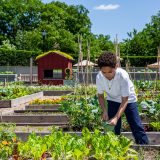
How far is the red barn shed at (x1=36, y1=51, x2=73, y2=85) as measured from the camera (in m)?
25.4

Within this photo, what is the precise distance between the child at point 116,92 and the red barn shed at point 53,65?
20025 millimetres

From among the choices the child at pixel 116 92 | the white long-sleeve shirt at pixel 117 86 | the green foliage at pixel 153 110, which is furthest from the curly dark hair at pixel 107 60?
the green foliage at pixel 153 110

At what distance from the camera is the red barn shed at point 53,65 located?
25.4 m

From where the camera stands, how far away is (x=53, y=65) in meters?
25.5

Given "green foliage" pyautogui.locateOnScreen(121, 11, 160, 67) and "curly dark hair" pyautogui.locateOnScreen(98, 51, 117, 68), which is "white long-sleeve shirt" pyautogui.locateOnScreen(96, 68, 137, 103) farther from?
"green foliage" pyautogui.locateOnScreen(121, 11, 160, 67)

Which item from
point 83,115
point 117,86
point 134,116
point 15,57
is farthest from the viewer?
point 15,57

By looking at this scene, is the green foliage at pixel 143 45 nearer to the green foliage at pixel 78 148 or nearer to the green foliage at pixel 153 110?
the green foliage at pixel 153 110

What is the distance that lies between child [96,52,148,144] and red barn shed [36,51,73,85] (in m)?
20.0

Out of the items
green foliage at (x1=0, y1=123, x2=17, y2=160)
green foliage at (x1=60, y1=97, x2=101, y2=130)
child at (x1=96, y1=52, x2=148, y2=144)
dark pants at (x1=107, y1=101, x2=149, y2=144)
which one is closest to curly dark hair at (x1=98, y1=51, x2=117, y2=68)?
child at (x1=96, y1=52, x2=148, y2=144)

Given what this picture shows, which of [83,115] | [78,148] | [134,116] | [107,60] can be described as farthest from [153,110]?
[78,148]

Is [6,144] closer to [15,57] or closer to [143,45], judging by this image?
[15,57]

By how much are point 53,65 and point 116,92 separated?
20445mm

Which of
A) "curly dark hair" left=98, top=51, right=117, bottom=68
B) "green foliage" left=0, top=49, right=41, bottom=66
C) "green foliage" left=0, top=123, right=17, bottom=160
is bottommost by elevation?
"green foliage" left=0, top=123, right=17, bottom=160

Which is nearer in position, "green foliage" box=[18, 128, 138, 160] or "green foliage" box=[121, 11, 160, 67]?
"green foliage" box=[18, 128, 138, 160]
